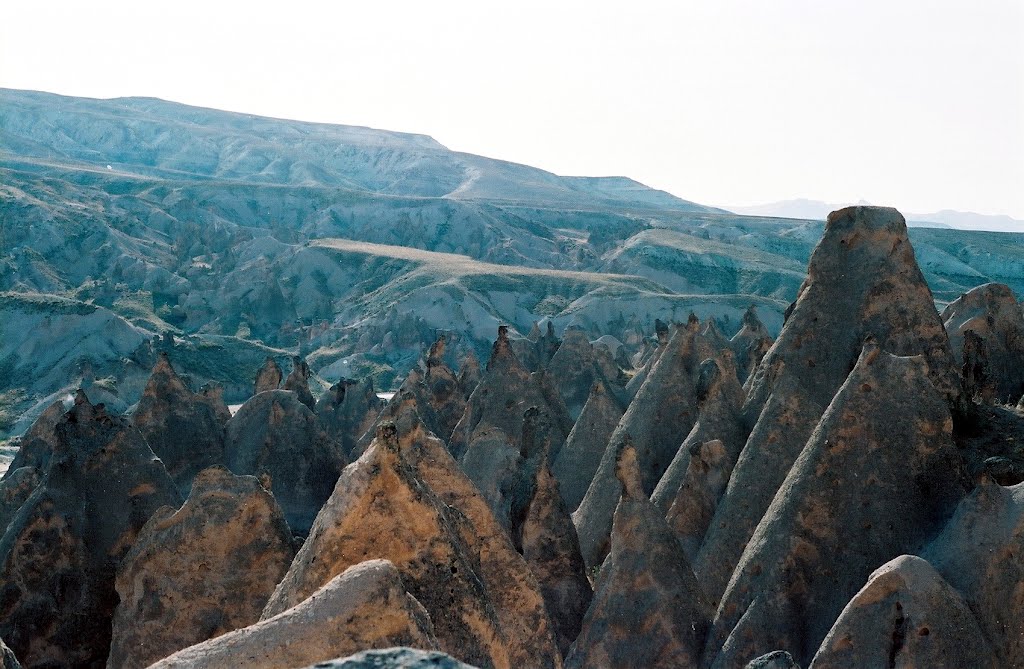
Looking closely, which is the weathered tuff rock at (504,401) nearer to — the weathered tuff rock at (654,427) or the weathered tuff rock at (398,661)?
the weathered tuff rock at (654,427)

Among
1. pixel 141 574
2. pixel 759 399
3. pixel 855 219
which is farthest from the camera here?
pixel 759 399

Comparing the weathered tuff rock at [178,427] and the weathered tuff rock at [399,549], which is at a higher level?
the weathered tuff rock at [399,549]

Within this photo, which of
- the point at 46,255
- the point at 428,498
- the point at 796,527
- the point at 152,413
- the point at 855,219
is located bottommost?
the point at 46,255

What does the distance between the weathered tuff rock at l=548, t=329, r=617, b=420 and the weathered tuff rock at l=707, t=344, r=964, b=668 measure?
17.8 metres

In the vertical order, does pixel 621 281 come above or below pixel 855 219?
below

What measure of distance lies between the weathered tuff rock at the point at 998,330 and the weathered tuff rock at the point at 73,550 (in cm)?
1159

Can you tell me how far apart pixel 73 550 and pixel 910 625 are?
7798mm

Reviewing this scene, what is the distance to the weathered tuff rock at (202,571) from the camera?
9.86 meters

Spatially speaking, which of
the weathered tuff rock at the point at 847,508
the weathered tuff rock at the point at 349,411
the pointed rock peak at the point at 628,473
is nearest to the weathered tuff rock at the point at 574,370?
the weathered tuff rock at the point at 349,411

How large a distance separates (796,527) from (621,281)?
84089 mm

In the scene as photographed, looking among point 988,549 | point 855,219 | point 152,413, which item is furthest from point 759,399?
point 152,413

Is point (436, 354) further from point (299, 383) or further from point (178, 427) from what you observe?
point (178, 427)

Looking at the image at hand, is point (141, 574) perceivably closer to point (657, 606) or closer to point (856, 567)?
point (657, 606)

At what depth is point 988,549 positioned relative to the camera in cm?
913
